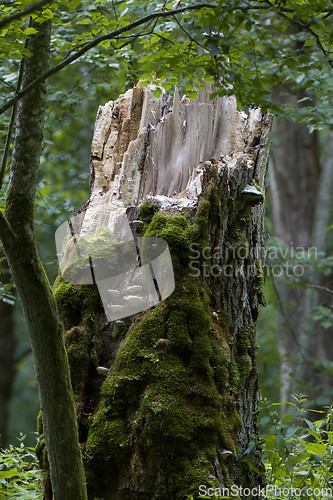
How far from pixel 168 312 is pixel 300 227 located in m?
7.86

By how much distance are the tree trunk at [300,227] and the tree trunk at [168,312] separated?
6.04m

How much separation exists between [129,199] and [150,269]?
81cm

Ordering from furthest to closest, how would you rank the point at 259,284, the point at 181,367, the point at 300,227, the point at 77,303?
the point at 300,227 < the point at 259,284 < the point at 77,303 < the point at 181,367

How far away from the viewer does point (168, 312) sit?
308 centimetres

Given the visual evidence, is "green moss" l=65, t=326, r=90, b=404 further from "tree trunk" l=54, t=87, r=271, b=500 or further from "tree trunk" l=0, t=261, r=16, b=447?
"tree trunk" l=0, t=261, r=16, b=447

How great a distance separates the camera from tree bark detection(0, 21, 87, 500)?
2.27 meters

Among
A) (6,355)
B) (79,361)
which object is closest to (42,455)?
(79,361)

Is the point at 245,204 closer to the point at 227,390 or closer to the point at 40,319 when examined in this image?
the point at 227,390

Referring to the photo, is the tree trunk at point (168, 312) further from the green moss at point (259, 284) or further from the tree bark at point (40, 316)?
the tree bark at point (40, 316)

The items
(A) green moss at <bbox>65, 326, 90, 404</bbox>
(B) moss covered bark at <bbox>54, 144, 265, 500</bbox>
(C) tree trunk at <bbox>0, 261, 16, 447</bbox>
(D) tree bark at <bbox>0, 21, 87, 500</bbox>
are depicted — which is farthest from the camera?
(C) tree trunk at <bbox>0, 261, 16, 447</bbox>

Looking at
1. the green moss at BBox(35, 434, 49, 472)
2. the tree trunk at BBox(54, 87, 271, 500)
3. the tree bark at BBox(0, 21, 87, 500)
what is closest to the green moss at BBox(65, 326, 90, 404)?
the tree trunk at BBox(54, 87, 271, 500)

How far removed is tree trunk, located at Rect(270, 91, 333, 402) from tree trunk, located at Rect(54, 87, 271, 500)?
6.04 meters

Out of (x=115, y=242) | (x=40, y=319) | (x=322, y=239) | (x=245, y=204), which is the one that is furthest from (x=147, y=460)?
(x=322, y=239)

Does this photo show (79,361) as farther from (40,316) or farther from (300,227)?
(300,227)
